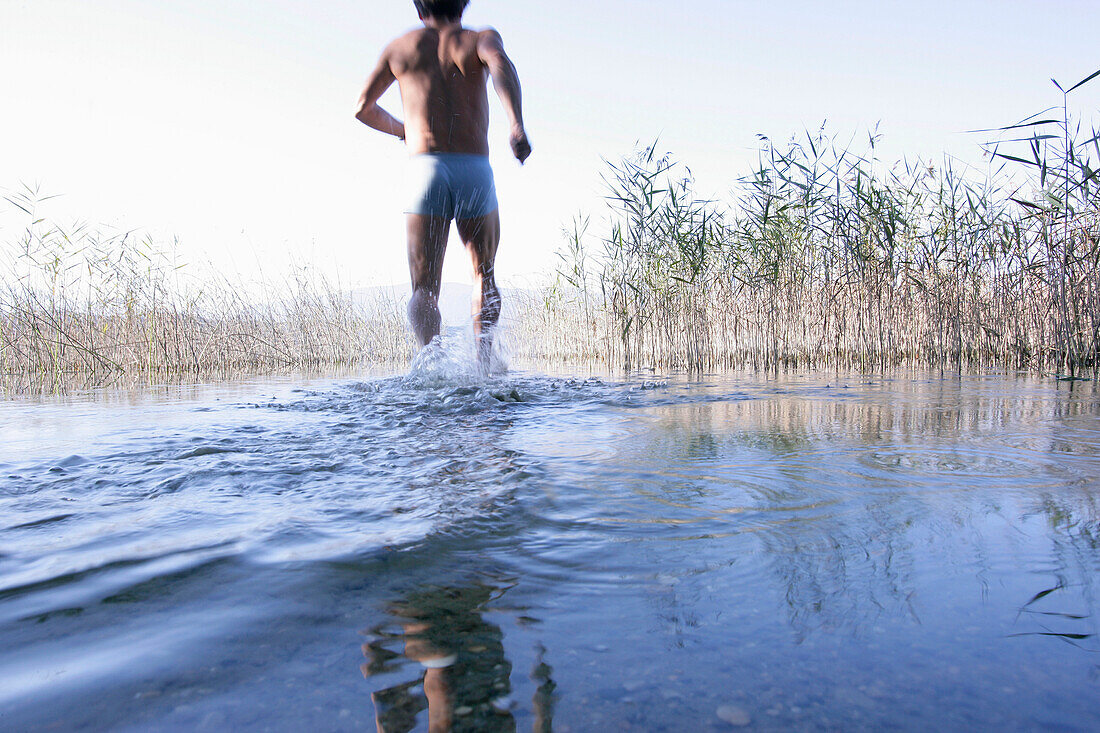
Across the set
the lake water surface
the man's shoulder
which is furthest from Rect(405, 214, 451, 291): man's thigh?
the lake water surface

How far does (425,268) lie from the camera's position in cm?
398

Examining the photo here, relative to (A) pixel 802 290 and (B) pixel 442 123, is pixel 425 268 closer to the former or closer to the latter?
(B) pixel 442 123

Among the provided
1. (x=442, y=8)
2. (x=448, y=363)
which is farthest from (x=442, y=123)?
(x=448, y=363)

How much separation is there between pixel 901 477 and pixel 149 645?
154cm

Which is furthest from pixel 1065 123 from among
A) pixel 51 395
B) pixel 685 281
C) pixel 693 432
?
pixel 51 395

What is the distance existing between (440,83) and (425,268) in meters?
1.07

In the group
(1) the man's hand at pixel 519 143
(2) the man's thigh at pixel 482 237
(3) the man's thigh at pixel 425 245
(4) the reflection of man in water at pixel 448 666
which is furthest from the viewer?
(2) the man's thigh at pixel 482 237

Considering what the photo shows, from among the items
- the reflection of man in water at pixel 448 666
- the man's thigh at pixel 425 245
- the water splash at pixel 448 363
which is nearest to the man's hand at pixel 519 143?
the man's thigh at pixel 425 245

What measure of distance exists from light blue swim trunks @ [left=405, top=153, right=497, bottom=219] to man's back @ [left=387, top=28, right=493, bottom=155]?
6cm

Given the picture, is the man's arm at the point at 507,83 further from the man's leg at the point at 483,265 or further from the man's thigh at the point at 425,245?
the man's thigh at the point at 425,245

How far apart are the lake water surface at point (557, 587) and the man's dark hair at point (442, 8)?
2.90 metres

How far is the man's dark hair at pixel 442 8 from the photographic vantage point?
3756 mm

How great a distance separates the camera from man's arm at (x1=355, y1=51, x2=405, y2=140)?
12.8 feet

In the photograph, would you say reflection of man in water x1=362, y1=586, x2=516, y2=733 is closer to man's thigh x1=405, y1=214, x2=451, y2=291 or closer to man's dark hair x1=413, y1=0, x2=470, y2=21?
man's thigh x1=405, y1=214, x2=451, y2=291
